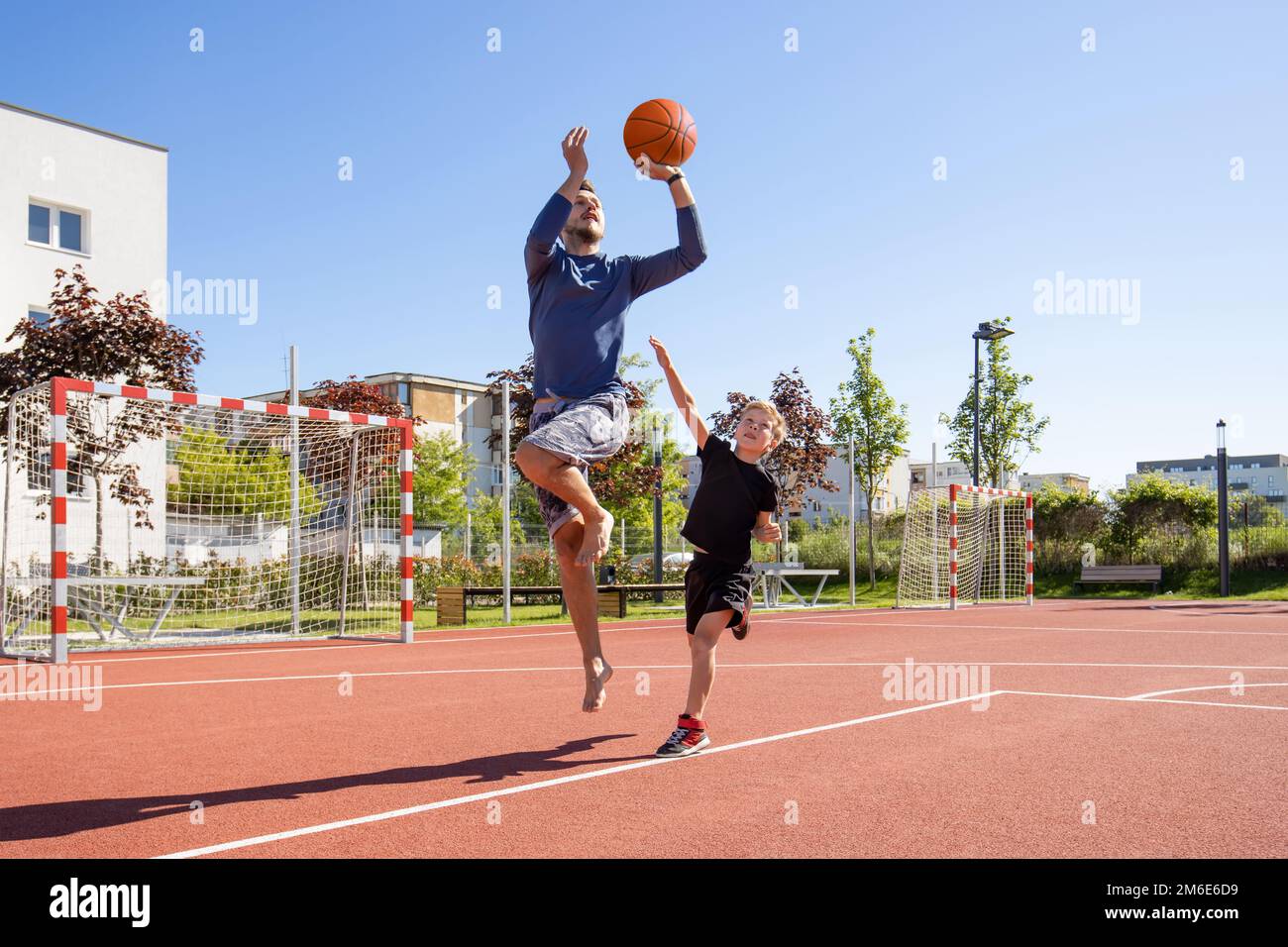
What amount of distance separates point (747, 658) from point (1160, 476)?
31026 mm

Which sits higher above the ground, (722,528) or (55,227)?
(55,227)

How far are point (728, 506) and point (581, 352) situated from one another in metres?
1.00

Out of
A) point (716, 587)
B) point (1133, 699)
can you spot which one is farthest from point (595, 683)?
point (1133, 699)

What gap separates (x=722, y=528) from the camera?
5137mm

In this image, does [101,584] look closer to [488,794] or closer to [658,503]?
[488,794]

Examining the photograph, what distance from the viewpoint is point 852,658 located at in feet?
32.0

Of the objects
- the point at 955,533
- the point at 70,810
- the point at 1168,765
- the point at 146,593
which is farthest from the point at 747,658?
the point at 955,533

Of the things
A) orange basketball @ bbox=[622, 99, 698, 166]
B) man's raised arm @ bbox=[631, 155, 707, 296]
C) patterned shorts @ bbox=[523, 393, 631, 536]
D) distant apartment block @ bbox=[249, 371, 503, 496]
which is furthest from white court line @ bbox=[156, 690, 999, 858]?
distant apartment block @ bbox=[249, 371, 503, 496]

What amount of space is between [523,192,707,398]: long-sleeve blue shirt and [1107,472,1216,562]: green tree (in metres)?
31.7

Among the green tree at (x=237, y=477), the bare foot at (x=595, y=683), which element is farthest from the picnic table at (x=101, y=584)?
the bare foot at (x=595, y=683)

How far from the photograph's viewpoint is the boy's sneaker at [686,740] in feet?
15.6

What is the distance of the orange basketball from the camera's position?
5457 millimetres

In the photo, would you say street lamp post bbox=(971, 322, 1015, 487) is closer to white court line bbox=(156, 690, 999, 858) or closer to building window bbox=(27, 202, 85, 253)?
building window bbox=(27, 202, 85, 253)
